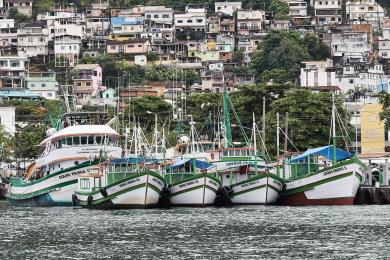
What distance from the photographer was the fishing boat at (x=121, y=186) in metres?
88.0

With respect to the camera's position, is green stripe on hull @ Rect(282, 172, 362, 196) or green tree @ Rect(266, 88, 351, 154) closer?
green stripe on hull @ Rect(282, 172, 362, 196)

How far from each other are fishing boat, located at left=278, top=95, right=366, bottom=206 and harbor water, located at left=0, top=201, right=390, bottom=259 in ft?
6.71

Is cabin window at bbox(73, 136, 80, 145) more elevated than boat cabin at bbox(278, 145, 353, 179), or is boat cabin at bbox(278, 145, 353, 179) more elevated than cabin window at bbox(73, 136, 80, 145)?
cabin window at bbox(73, 136, 80, 145)

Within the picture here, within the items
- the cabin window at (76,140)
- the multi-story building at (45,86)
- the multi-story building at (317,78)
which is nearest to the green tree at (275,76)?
the multi-story building at (317,78)

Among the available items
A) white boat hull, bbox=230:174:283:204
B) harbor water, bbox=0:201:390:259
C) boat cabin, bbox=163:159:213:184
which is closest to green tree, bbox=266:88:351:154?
boat cabin, bbox=163:159:213:184

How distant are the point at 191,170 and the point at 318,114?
2783 centimetres

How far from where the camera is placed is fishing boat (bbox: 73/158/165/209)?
3465 inches

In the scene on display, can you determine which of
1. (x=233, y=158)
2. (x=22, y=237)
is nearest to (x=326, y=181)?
(x=233, y=158)

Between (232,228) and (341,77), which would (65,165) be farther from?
(341,77)

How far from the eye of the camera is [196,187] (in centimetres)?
8950

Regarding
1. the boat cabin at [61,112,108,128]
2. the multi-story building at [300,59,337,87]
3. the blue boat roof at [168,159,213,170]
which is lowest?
the multi-story building at [300,59,337,87]

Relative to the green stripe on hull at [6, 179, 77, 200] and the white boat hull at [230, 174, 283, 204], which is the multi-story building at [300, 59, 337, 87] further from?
the white boat hull at [230, 174, 283, 204]

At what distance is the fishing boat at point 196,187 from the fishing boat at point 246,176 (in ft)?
4.04

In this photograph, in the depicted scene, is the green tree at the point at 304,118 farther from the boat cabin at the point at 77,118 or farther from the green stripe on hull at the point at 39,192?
the green stripe on hull at the point at 39,192
